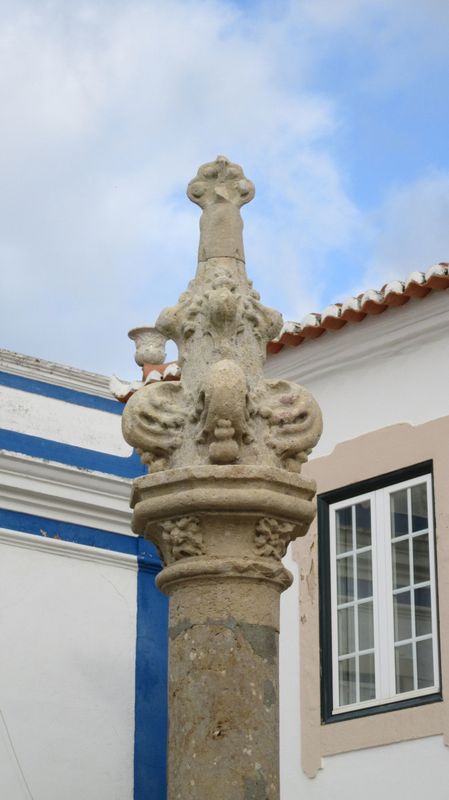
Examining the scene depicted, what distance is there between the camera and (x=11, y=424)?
10.1 metres

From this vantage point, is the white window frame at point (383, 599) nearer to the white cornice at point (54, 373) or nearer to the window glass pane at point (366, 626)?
the window glass pane at point (366, 626)

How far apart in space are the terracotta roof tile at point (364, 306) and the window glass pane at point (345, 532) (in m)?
1.05

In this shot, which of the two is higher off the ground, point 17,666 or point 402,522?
point 402,522

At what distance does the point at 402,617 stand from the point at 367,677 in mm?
393

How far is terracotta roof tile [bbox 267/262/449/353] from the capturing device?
8859 mm

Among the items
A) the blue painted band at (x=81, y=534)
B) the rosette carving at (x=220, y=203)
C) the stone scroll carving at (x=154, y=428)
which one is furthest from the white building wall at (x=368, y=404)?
the stone scroll carving at (x=154, y=428)

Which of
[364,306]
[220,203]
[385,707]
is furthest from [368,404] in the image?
[220,203]

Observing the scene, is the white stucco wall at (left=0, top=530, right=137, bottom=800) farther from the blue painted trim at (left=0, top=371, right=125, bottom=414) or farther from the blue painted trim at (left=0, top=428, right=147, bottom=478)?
the blue painted trim at (left=0, top=371, right=125, bottom=414)

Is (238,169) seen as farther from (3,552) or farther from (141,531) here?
(3,552)

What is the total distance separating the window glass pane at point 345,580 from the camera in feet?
31.2

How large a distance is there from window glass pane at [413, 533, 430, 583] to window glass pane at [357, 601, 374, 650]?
38 centimetres

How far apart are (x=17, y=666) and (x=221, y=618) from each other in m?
4.53

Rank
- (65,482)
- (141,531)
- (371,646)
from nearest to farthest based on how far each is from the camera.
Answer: (141,531), (371,646), (65,482)

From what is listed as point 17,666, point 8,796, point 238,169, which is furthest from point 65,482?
point 238,169
